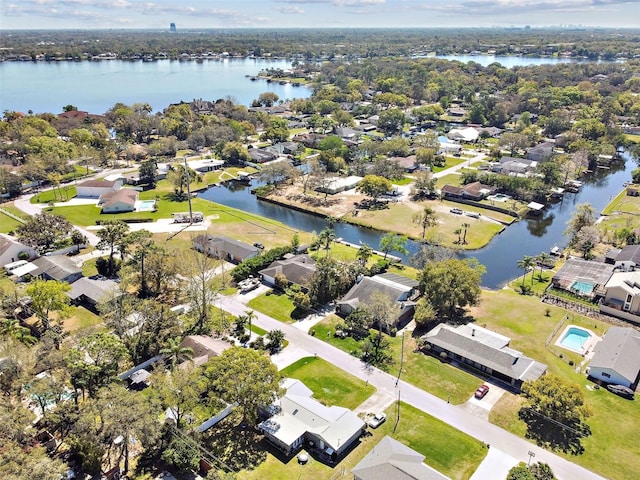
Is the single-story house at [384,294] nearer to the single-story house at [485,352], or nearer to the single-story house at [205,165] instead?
the single-story house at [485,352]

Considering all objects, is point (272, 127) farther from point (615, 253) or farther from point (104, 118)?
point (615, 253)

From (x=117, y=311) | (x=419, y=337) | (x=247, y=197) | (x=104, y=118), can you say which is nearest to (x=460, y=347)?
(x=419, y=337)

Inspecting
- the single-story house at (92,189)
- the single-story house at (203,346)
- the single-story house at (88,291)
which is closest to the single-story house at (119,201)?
the single-story house at (92,189)

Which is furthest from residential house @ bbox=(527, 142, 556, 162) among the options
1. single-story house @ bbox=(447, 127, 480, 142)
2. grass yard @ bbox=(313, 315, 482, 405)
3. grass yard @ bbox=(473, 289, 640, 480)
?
grass yard @ bbox=(313, 315, 482, 405)

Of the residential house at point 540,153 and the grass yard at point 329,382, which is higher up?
the residential house at point 540,153

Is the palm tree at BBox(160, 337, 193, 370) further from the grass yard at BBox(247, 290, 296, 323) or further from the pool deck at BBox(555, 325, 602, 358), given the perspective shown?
the pool deck at BBox(555, 325, 602, 358)

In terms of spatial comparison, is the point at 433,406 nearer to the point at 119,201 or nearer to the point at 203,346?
the point at 203,346
